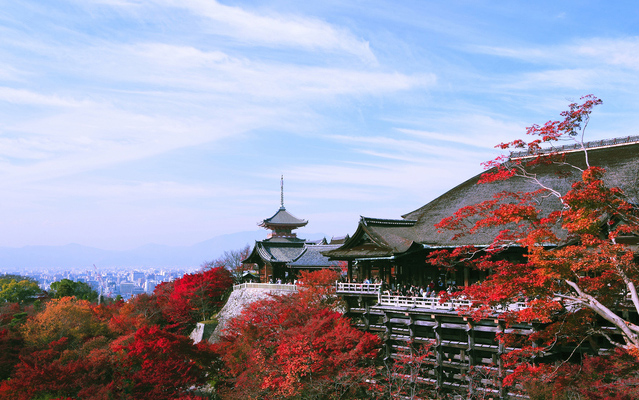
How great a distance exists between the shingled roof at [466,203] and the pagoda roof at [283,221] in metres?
26.5

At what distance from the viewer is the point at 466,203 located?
2716 cm

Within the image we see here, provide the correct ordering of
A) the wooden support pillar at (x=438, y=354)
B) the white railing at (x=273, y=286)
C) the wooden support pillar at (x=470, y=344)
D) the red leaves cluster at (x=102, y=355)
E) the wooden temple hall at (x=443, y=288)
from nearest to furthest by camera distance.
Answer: the wooden temple hall at (x=443, y=288) → the wooden support pillar at (x=470, y=344) → the wooden support pillar at (x=438, y=354) → the red leaves cluster at (x=102, y=355) → the white railing at (x=273, y=286)

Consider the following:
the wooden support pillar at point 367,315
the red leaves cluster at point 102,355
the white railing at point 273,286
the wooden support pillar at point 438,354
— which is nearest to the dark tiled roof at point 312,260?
the white railing at point 273,286

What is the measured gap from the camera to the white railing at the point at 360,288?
83.6 feet

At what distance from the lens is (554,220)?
49.3 feet

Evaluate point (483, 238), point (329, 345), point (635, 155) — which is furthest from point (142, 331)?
point (635, 155)

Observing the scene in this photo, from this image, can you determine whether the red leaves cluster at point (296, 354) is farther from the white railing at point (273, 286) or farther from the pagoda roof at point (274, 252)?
the pagoda roof at point (274, 252)

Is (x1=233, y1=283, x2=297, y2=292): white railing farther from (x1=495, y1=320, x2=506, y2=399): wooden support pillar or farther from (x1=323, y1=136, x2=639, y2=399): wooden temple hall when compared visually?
(x1=495, y1=320, x2=506, y2=399): wooden support pillar

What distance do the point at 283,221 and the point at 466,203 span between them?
31.4 m

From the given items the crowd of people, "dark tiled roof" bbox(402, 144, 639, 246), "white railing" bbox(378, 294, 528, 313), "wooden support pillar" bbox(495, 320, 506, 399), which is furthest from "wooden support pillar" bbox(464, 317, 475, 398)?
"dark tiled roof" bbox(402, 144, 639, 246)

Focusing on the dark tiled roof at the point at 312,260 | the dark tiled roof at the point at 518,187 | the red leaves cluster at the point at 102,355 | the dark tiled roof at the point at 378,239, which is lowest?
the red leaves cluster at the point at 102,355

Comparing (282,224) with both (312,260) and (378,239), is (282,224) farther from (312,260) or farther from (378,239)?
(378,239)

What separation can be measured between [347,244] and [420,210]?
17.7 feet

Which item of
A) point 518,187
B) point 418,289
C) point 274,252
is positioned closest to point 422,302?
point 418,289
